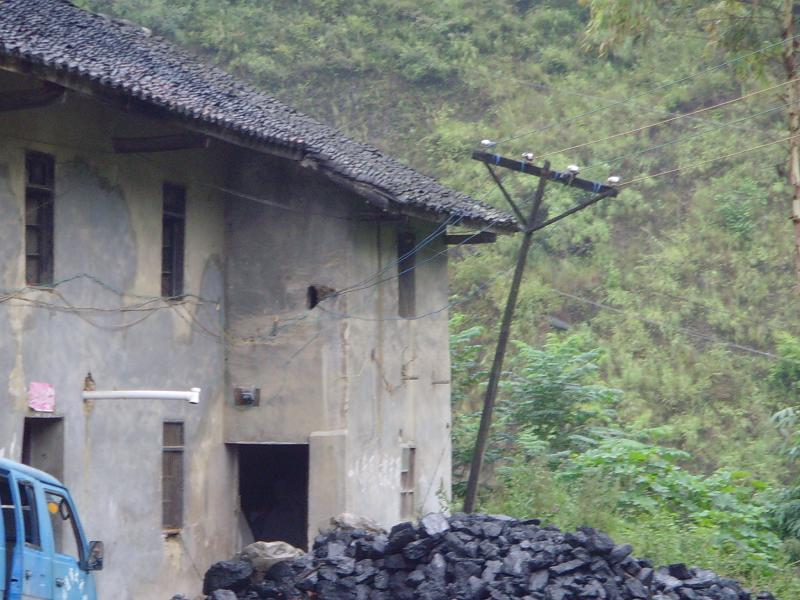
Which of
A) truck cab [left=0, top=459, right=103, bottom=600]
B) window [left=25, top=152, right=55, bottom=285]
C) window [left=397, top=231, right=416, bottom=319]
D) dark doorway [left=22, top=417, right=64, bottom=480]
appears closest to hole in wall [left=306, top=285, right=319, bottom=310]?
window [left=397, top=231, right=416, bottom=319]

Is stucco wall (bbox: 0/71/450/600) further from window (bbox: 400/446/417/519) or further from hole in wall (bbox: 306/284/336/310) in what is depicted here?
window (bbox: 400/446/417/519)

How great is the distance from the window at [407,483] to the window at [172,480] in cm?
374

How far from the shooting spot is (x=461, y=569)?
14.5 metres

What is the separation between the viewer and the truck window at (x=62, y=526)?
10531mm

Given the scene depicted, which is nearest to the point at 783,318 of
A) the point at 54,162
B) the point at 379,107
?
the point at 379,107

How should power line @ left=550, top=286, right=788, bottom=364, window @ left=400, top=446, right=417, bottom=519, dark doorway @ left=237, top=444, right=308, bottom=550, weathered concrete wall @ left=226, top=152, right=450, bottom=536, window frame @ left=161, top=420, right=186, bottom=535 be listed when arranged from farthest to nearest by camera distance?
power line @ left=550, top=286, right=788, bottom=364
dark doorway @ left=237, top=444, right=308, bottom=550
window @ left=400, top=446, right=417, bottom=519
weathered concrete wall @ left=226, top=152, right=450, bottom=536
window frame @ left=161, top=420, right=186, bottom=535

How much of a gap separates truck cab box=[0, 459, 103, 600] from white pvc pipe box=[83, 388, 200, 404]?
2.91 metres

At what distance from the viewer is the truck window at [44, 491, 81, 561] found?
10531 mm

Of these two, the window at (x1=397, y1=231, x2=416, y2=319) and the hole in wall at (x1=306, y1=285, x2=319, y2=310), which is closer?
the hole in wall at (x1=306, y1=285, x2=319, y2=310)

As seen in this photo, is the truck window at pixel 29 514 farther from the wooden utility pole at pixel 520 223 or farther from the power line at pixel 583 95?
the power line at pixel 583 95

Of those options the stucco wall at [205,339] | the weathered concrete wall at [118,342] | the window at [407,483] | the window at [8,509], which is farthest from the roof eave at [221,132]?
the window at [8,509]

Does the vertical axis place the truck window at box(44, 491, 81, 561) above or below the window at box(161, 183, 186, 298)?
below

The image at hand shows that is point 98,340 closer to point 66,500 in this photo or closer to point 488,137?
point 66,500

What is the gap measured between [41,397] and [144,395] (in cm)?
110
